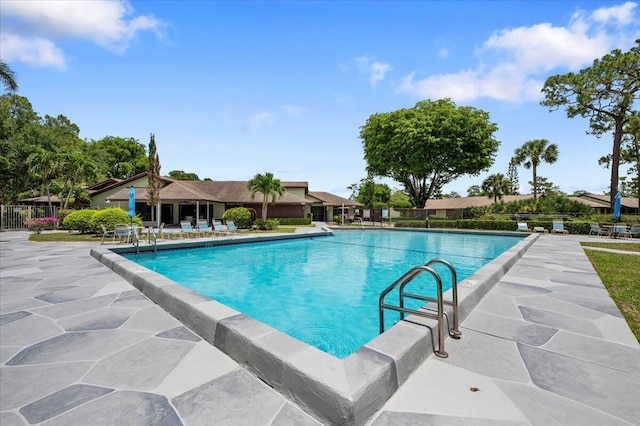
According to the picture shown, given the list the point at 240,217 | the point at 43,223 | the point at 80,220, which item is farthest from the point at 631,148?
the point at 43,223

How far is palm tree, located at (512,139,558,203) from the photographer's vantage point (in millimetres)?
36500

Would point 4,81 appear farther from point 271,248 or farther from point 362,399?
point 362,399

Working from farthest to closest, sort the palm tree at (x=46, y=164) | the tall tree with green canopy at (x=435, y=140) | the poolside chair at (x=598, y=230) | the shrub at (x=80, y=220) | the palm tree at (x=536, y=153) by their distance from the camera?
the palm tree at (x=536, y=153) → the tall tree with green canopy at (x=435, y=140) → the palm tree at (x=46, y=164) → the poolside chair at (x=598, y=230) → the shrub at (x=80, y=220)

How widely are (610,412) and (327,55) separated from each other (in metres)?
13.4

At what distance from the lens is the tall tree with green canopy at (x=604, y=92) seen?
23156 millimetres

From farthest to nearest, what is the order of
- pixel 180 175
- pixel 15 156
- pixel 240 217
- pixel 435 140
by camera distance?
pixel 180 175, pixel 435 140, pixel 15 156, pixel 240 217

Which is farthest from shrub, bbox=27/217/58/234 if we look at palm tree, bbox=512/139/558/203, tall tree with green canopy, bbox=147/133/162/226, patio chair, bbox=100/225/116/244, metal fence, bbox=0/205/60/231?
palm tree, bbox=512/139/558/203

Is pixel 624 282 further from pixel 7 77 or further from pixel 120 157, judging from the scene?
pixel 120 157

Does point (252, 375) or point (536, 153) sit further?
point (536, 153)

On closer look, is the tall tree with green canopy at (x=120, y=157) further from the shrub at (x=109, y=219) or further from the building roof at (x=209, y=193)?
the shrub at (x=109, y=219)

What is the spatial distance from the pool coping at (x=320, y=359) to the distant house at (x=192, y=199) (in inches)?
869

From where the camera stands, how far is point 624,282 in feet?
17.5

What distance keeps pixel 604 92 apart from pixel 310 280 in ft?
106

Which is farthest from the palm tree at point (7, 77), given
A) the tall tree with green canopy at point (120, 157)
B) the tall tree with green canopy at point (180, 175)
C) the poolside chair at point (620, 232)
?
the tall tree with green canopy at point (180, 175)
